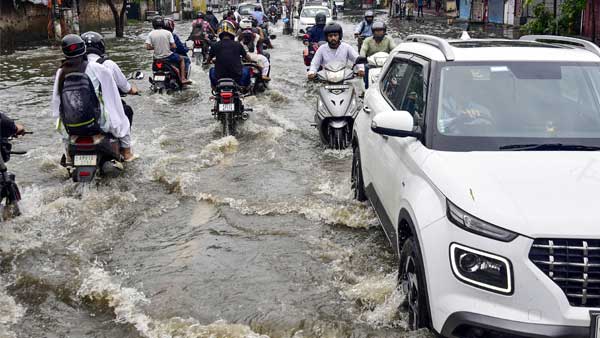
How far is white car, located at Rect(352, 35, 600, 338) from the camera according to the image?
10.1 feet

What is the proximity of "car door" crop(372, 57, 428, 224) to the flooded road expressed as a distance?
0.67 metres

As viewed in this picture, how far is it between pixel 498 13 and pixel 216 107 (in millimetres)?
31421

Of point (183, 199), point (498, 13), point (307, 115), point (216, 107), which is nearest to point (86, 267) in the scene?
point (183, 199)

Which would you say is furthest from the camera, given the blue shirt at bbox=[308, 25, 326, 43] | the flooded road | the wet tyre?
the blue shirt at bbox=[308, 25, 326, 43]

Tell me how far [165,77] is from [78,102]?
24.4 feet

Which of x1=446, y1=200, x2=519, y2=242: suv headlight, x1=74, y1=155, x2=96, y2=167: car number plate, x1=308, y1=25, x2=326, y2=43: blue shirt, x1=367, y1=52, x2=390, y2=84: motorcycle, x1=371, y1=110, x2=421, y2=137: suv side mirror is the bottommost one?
x1=74, y1=155, x2=96, y2=167: car number plate

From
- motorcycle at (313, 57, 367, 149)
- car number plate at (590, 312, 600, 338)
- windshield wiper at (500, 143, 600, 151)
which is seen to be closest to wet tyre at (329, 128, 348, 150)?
motorcycle at (313, 57, 367, 149)

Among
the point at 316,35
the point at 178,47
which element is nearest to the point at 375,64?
the point at 316,35

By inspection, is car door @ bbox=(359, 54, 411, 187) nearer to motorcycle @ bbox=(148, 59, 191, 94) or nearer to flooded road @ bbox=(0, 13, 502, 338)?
flooded road @ bbox=(0, 13, 502, 338)

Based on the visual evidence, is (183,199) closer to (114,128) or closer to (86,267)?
(114,128)

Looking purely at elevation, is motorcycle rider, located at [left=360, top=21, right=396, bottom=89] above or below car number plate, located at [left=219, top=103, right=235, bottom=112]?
above

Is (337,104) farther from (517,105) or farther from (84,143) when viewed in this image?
(517,105)

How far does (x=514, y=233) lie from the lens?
312cm

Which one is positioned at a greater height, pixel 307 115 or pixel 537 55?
pixel 537 55
